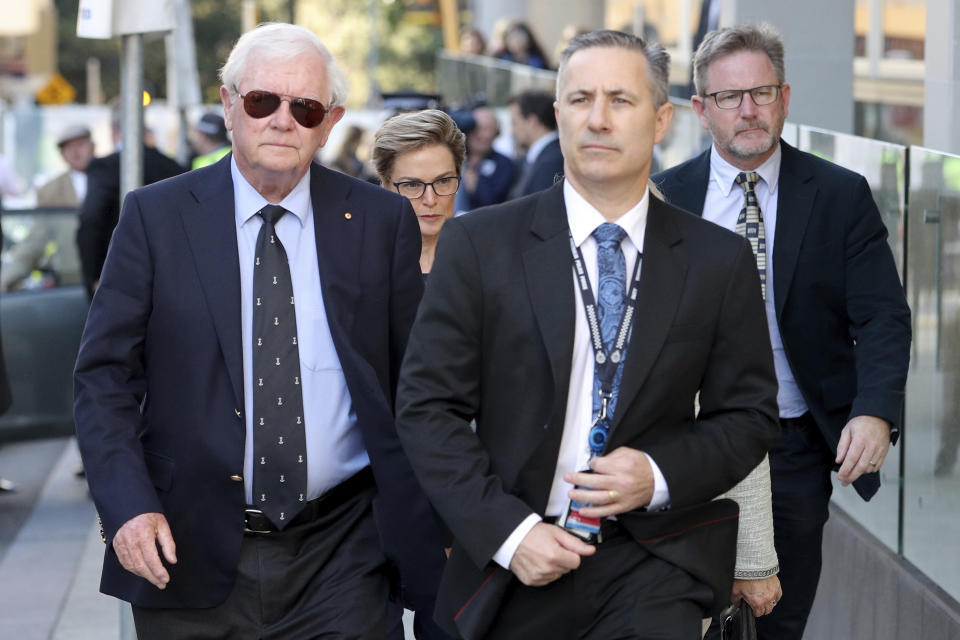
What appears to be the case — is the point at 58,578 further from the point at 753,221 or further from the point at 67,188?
the point at 67,188

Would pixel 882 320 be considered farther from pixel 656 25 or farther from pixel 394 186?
pixel 656 25

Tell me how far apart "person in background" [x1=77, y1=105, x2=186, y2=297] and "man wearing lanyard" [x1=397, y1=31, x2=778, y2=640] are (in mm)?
7214

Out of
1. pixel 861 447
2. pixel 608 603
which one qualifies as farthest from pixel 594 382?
pixel 861 447

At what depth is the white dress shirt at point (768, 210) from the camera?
16.3 ft

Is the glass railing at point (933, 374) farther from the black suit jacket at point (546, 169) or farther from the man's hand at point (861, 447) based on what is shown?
the black suit jacket at point (546, 169)

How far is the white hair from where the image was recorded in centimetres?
402

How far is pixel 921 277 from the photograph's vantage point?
18.9 feet

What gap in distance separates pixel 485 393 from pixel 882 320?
1907mm

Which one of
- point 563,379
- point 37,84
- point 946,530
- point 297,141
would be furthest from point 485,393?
point 37,84

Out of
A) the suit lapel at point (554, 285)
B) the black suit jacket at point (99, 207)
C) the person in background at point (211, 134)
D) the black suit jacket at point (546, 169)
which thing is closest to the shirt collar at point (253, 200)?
the suit lapel at point (554, 285)

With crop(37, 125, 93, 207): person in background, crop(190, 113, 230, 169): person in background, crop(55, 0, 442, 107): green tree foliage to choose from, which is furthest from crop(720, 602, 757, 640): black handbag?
crop(55, 0, 442, 107): green tree foliage

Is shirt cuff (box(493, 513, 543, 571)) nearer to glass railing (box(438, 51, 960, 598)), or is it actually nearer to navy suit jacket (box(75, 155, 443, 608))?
navy suit jacket (box(75, 155, 443, 608))

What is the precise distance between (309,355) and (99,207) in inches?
260

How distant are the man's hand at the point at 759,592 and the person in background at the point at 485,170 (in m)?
9.00
